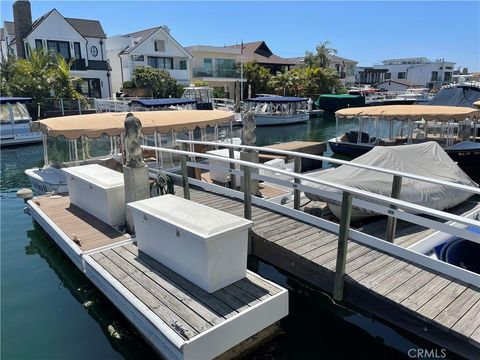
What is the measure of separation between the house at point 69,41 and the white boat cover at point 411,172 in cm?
3279

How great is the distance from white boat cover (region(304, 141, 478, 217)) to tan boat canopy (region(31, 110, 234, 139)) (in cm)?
524

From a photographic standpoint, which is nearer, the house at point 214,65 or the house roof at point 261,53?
the house at point 214,65

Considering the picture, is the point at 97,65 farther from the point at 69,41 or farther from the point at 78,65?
the point at 69,41

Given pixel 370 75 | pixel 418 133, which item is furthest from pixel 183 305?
pixel 370 75

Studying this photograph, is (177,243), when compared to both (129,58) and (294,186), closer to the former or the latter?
(294,186)

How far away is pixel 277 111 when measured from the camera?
34.4 metres

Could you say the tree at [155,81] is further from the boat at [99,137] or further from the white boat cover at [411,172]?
the white boat cover at [411,172]

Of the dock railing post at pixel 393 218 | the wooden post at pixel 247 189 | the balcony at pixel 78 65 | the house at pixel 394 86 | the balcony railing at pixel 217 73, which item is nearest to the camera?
the dock railing post at pixel 393 218

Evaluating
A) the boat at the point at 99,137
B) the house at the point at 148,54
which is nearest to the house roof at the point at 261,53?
the house at the point at 148,54

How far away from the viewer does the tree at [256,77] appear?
4647 cm

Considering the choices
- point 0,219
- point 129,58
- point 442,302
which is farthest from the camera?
point 129,58

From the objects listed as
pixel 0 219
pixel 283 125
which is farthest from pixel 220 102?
pixel 0 219

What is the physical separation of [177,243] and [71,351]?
2176 mm

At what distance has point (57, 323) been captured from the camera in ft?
19.1
